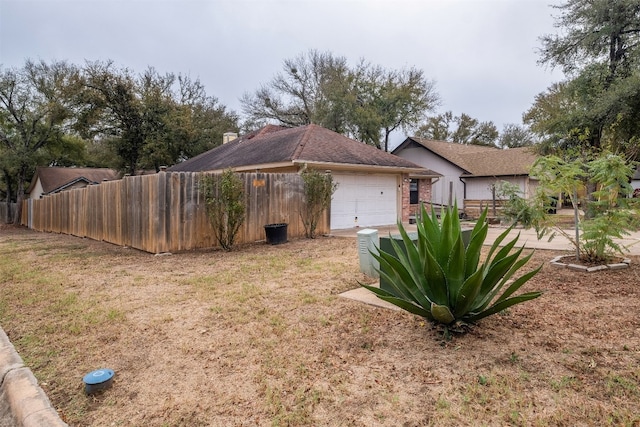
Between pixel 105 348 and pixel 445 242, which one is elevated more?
pixel 445 242

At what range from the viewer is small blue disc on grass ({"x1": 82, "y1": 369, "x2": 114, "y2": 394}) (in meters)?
2.67

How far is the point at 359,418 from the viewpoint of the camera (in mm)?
2244

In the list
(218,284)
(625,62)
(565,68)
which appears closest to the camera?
(218,284)

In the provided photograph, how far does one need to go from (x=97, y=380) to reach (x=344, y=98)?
25.2 meters

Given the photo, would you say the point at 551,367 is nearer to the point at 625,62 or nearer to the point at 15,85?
the point at 625,62

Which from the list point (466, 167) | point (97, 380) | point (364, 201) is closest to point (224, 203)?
point (97, 380)

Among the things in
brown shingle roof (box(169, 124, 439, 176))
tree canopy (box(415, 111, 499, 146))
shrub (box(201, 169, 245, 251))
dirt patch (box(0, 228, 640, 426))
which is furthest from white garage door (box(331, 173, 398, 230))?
tree canopy (box(415, 111, 499, 146))

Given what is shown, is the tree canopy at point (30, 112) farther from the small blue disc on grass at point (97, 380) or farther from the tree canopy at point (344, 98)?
the small blue disc on grass at point (97, 380)

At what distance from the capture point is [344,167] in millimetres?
13031

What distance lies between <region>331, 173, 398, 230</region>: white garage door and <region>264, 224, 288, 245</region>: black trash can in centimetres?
361

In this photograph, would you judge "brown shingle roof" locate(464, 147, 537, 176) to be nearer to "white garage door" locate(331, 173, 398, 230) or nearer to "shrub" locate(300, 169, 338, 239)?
"white garage door" locate(331, 173, 398, 230)

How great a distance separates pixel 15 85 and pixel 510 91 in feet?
109

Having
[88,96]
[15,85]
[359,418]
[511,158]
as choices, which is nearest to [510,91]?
[511,158]

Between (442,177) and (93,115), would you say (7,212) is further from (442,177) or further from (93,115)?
(442,177)
